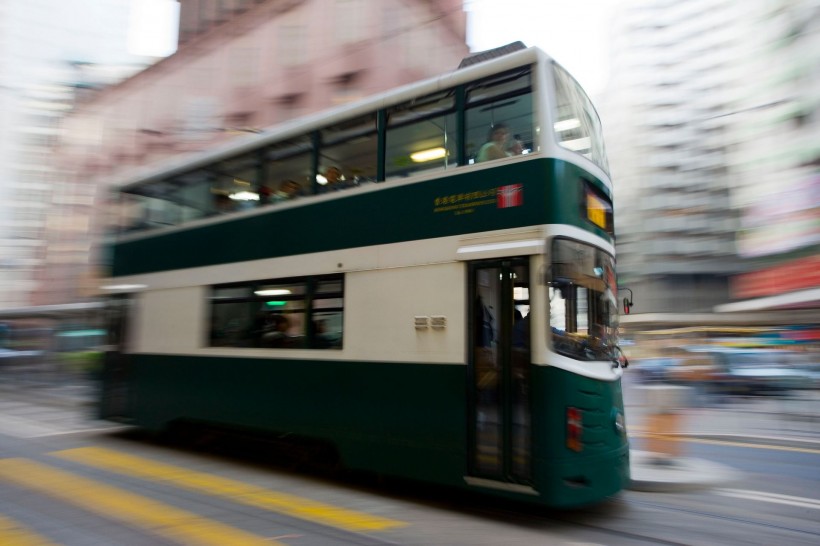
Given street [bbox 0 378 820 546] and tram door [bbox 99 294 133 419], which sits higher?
tram door [bbox 99 294 133 419]

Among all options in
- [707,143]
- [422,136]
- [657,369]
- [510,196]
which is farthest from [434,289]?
[707,143]

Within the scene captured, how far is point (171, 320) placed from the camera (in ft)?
26.7

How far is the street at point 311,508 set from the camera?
4570 mm

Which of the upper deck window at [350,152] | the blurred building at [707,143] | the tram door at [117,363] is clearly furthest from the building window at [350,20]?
the blurred building at [707,143]

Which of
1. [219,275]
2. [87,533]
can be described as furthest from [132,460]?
[87,533]

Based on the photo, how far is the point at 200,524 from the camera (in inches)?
189

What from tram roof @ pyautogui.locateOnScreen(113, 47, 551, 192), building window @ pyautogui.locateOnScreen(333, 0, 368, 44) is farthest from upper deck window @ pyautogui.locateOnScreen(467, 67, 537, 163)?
building window @ pyautogui.locateOnScreen(333, 0, 368, 44)

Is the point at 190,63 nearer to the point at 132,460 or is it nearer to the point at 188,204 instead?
the point at 188,204

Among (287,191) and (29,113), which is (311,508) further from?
(29,113)

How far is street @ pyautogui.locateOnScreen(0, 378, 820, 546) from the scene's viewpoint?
4570 mm

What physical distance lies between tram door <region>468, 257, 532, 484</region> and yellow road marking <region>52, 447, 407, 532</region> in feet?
3.12

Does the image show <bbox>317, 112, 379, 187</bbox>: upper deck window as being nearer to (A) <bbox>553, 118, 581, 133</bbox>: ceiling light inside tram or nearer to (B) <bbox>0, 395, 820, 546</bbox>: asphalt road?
(A) <bbox>553, 118, 581, 133</bbox>: ceiling light inside tram

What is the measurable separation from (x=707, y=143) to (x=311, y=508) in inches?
2293

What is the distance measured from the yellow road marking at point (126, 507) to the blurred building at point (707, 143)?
93.1 ft
